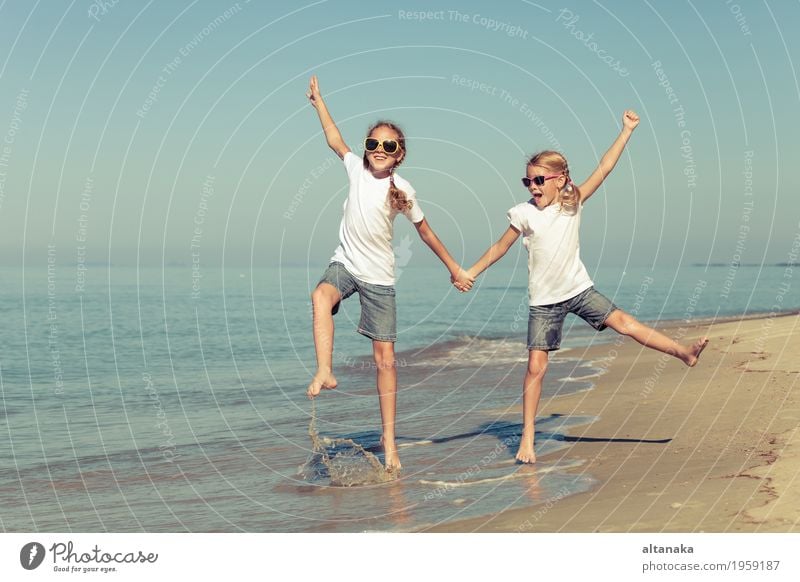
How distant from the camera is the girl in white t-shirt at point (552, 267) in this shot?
8.48 metres

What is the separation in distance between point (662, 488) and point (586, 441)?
7.65 ft

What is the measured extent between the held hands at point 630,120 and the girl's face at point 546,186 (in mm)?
982

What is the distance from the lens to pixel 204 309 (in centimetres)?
3622

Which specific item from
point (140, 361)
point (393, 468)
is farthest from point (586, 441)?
point (140, 361)

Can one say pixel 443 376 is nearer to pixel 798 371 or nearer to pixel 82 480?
pixel 798 371

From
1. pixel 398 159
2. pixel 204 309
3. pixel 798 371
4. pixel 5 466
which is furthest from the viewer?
pixel 204 309

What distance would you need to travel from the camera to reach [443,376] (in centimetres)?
1683

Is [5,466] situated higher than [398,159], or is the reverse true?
[398,159]

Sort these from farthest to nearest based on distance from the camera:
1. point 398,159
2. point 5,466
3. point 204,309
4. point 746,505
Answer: point 204,309
point 5,466
point 398,159
point 746,505

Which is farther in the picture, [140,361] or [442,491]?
[140,361]

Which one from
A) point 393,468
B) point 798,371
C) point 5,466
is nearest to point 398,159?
point 393,468

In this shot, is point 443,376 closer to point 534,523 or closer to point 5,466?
point 5,466

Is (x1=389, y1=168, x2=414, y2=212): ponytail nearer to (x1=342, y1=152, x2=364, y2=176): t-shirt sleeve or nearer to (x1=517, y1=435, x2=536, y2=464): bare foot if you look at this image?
(x1=342, y1=152, x2=364, y2=176): t-shirt sleeve

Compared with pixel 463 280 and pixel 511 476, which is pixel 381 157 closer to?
pixel 463 280
